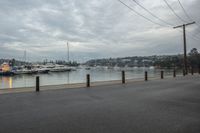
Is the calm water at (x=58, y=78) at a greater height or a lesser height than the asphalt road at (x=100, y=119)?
lesser

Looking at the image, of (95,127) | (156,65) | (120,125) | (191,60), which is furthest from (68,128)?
(156,65)

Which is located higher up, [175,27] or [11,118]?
[175,27]

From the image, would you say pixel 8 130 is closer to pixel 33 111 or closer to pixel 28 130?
pixel 28 130

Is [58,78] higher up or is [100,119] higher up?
[100,119]

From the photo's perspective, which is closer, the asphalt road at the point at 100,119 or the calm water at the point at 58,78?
the asphalt road at the point at 100,119

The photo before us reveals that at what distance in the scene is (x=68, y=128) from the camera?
545cm

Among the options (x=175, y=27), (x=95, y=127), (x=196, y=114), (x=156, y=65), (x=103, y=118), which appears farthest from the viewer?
(x=156, y=65)

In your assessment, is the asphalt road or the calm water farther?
the calm water

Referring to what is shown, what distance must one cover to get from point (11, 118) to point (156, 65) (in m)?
118

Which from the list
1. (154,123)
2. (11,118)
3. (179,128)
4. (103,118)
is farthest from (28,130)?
(179,128)

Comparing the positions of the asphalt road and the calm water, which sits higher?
the asphalt road

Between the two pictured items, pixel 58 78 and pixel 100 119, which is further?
pixel 58 78

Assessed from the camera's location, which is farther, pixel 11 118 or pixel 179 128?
pixel 11 118

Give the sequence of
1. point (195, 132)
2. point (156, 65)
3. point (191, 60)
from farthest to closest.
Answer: point (156, 65)
point (191, 60)
point (195, 132)
